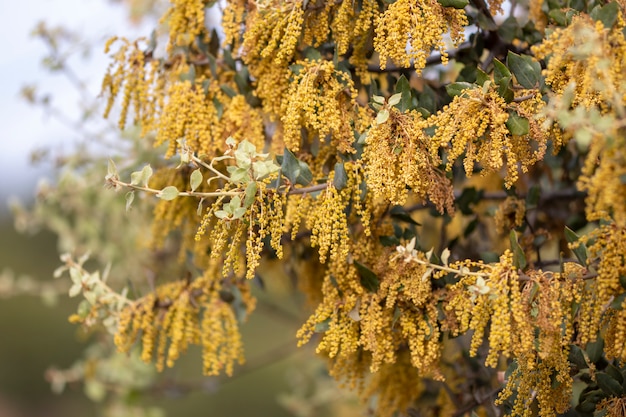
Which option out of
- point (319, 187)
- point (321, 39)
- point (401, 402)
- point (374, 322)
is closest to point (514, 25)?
point (321, 39)

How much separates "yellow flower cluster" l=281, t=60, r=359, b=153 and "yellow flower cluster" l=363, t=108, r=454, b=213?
115 mm

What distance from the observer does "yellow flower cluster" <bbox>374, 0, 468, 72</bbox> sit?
1564 mm

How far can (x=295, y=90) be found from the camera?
5.68 feet

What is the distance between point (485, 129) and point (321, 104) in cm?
41

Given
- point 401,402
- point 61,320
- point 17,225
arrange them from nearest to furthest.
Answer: point 401,402, point 17,225, point 61,320

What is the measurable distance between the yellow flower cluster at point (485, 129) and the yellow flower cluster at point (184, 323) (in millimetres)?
862

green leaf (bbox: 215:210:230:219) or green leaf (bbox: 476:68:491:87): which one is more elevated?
green leaf (bbox: 476:68:491:87)

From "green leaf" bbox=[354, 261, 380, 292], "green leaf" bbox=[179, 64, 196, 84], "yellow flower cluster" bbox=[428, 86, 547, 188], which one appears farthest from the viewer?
"green leaf" bbox=[179, 64, 196, 84]

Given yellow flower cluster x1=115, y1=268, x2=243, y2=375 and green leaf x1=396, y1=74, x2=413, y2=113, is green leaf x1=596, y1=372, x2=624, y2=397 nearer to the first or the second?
green leaf x1=396, y1=74, x2=413, y2=113

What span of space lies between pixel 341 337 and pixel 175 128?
0.73m

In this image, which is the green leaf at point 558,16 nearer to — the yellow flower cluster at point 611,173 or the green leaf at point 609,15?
the green leaf at point 609,15

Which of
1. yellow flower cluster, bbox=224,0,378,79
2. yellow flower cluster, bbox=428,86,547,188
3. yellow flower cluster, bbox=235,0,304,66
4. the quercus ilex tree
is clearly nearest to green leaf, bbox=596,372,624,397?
the quercus ilex tree

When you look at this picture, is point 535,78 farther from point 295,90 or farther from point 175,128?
point 175,128

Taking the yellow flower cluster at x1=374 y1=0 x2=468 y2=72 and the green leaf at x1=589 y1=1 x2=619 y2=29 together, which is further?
the yellow flower cluster at x1=374 y1=0 x2=468 y2=72
